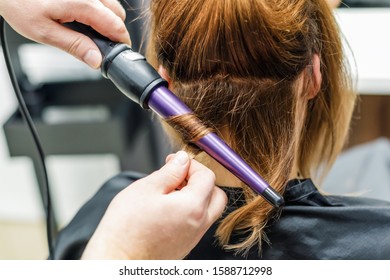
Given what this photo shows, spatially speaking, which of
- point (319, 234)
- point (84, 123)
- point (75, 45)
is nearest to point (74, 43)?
point (75, 45)

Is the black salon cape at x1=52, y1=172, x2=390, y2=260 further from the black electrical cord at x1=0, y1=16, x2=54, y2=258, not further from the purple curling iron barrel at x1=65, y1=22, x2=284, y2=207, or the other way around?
the black electrical cord at x1=0, y1=16, x2=54, y2=258

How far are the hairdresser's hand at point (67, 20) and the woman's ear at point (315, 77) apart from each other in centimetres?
32

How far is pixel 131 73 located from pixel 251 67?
0.19 m

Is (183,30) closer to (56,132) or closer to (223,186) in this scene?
(223,186)

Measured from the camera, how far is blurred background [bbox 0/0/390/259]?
4.75 ft

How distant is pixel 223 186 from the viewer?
2.72 feet

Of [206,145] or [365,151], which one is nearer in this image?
[206,145]

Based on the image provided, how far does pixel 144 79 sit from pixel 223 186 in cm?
26

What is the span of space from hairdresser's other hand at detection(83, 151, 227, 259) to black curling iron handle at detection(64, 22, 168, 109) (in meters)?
0.11

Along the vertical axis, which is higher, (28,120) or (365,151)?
(28,120)

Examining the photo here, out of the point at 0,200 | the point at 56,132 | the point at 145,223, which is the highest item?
the point at 145,223

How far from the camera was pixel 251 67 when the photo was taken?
0.72 meters

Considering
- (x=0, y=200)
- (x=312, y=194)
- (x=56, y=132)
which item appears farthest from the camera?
(x=0, y=200)

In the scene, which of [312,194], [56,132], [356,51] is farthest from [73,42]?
[356,51]
